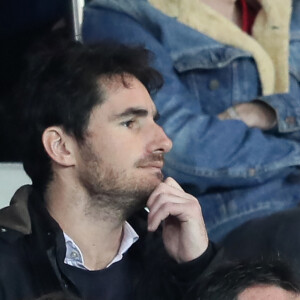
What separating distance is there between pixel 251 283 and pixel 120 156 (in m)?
0.41

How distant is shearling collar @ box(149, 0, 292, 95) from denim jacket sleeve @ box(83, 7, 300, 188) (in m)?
0.12

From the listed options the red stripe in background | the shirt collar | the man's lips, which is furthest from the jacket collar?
the red stripe in background

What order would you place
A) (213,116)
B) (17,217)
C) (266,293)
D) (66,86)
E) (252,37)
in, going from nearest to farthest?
(266,293), (17,217), (66,86), (213,116), (252,37)

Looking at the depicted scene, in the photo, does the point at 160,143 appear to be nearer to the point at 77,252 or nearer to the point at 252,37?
the point at 77,252

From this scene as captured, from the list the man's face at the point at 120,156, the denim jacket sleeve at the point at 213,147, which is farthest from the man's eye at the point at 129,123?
the denim jacket sleeve at the point at 213,147

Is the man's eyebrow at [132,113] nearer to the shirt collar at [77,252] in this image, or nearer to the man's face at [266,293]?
the shirt collar at [77,252]

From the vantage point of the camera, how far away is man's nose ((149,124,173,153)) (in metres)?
1.35

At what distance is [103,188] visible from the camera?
4.41 feet

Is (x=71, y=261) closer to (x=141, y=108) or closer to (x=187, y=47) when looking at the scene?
(x=141, y=108)

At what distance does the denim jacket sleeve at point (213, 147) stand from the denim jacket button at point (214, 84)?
56mm

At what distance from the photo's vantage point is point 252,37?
5.46 ft

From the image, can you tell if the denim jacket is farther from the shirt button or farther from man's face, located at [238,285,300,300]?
man's face, located at [238,285,300,300]

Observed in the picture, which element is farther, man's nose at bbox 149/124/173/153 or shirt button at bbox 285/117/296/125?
shirt button at bbox 285/117/296/125

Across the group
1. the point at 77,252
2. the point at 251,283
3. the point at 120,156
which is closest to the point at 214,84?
the point at 120,156
